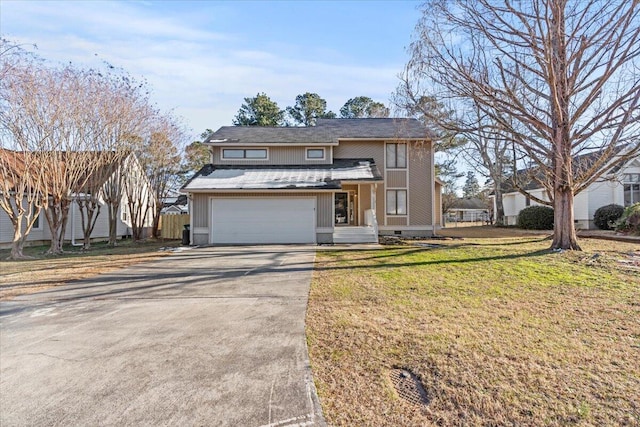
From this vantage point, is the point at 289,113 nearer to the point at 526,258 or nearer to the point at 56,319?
the point at 526,258

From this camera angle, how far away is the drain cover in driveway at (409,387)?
2998 millimetres

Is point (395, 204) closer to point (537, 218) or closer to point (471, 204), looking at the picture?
point (537, 218)

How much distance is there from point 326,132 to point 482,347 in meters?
17.3

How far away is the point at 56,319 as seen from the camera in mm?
5543

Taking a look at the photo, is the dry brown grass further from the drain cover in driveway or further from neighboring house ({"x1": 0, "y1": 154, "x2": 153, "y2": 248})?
the drain cover in driveway

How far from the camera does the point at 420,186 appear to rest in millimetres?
19391

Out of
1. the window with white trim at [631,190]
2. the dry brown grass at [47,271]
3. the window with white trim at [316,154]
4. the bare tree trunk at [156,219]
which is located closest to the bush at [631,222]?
the window with white trim at [631,190]

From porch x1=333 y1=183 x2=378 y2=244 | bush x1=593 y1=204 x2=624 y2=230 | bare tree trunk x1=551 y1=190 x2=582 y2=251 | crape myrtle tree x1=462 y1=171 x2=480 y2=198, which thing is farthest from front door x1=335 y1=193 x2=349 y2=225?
crape myrtle tree x1=462 y1=171 x2=480 y2=198

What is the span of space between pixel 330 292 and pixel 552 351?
376 cm

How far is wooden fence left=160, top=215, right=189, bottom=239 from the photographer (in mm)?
22984

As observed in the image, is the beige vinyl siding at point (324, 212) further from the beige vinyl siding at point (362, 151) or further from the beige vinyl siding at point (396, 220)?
the beige vinyl siding at point (362, 151)

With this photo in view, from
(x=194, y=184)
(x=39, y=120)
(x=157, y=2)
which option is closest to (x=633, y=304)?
(x=157, y=2)

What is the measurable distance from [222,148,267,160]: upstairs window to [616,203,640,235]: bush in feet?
56.9

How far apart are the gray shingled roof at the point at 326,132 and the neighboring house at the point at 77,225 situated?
5000mm
